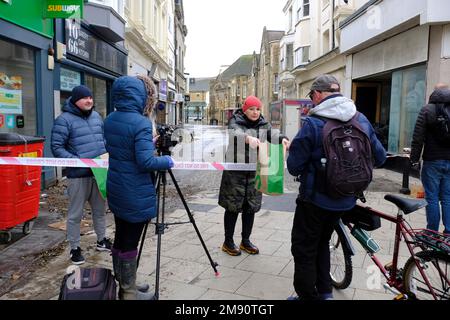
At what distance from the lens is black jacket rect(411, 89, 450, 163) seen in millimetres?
4609

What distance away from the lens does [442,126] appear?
458 cm

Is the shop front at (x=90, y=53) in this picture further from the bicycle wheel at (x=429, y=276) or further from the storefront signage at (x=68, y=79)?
the bicycle wheel at (x=429, y=276)

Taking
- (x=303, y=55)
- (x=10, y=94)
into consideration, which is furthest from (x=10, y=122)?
(x=303, y=55)

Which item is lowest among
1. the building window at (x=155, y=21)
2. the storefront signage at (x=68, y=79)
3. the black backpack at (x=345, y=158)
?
the black backpack at (x=345, y=158)

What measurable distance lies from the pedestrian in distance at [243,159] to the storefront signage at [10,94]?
491 centimetres

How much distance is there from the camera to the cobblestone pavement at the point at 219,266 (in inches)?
141

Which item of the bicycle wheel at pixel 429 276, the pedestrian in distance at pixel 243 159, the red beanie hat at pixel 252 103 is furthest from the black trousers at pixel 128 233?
the bicycle wheel at pixel 429 276

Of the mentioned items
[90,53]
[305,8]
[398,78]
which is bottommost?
[398,78]

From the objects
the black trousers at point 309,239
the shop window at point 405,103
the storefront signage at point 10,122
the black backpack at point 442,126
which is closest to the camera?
the black trousers at point 309,239

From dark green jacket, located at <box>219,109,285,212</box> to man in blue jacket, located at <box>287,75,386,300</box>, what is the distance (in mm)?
1164

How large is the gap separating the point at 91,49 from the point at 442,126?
351 inches

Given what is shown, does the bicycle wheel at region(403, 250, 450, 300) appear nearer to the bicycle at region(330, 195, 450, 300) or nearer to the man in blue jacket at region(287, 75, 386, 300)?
the bicycle at region(330, 195, 450, 300)

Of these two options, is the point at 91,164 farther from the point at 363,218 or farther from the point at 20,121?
the point at 20,121

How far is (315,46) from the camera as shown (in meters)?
24.4
